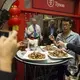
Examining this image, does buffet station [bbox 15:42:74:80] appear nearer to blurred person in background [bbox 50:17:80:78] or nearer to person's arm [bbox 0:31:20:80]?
blurred person in background [bbox 50:17:80:78]

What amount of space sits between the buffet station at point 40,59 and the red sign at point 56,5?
34.3 inches

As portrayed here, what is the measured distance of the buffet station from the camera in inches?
75.0

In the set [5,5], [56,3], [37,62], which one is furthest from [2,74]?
[56,3]

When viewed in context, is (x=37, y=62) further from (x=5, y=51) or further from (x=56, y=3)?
(x=56, y=3)

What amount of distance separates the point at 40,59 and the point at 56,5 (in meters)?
1.72

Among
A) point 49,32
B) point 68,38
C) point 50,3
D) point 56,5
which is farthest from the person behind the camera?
point 56,5

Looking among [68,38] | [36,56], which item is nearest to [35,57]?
[36,56]

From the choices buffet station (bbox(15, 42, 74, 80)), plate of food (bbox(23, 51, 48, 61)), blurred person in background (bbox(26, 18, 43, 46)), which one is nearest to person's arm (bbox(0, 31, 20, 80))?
buffet station (bbox(15, 42, 74, 80))

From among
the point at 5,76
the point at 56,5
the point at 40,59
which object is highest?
the point at 56,5

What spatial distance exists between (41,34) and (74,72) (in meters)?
0.75

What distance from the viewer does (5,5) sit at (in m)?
2.54

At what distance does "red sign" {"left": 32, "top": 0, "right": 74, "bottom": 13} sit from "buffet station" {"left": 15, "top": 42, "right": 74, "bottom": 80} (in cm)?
87

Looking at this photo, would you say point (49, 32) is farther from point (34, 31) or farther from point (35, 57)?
point (35, 57)

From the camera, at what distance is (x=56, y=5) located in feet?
11.1
